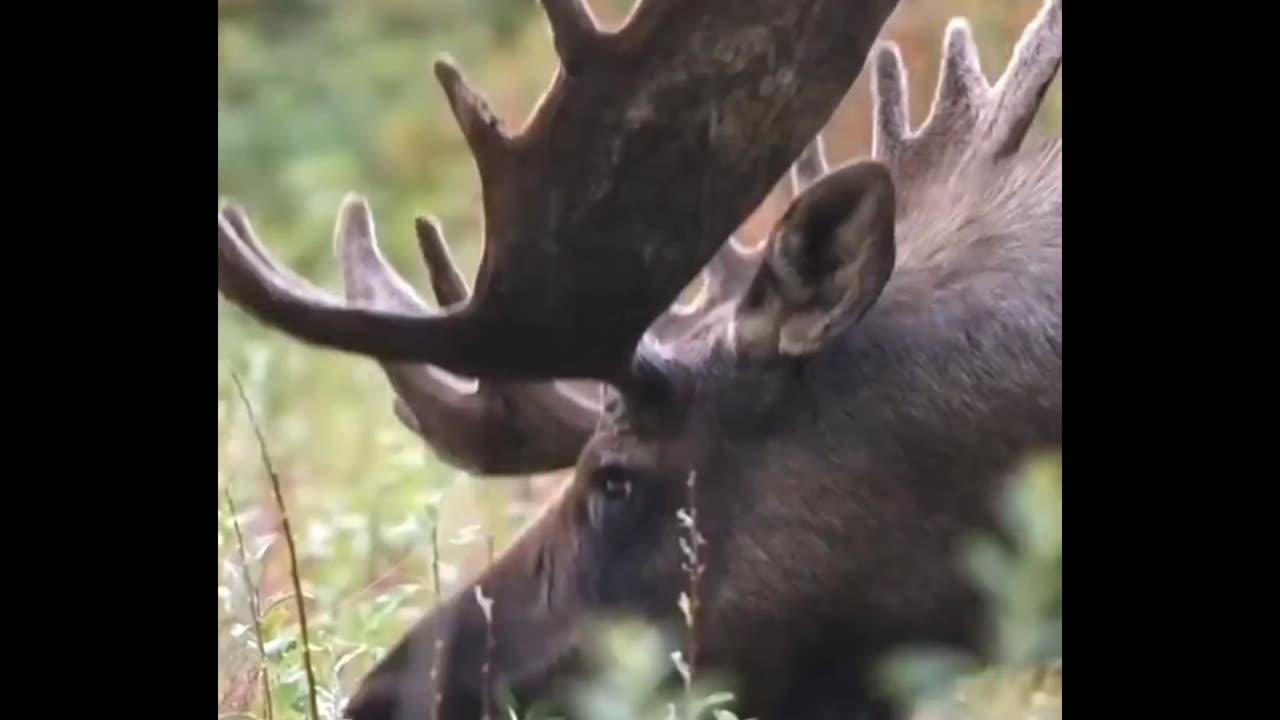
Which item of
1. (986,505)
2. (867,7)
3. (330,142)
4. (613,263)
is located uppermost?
(867,7)

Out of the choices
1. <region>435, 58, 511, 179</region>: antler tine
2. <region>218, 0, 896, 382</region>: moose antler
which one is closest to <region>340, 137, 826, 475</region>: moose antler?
<region>218, 0, 896, 382</region>: moose antler

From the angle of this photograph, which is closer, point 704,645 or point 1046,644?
point 1046,644

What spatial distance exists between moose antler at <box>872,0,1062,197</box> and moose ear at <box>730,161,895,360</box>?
1.26 ft

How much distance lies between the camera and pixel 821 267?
9.92 feet

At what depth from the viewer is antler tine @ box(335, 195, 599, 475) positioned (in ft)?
11.3

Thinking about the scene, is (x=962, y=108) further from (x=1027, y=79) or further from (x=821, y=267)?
(x=821, y=267)

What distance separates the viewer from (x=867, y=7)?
283cm

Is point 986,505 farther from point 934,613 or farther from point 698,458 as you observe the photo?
point 698,458

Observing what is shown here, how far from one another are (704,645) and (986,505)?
385 millimetres

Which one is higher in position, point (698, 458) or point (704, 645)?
point (698, 458)
